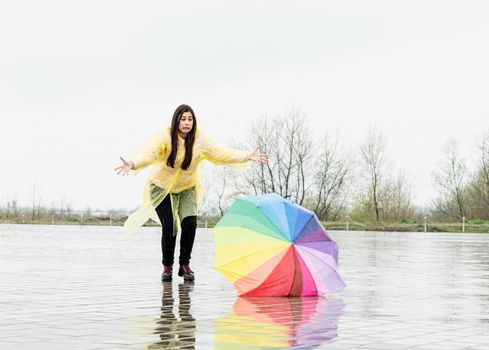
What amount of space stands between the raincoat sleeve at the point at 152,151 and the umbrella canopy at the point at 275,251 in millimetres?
1224

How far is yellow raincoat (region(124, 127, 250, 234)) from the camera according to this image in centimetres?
1118

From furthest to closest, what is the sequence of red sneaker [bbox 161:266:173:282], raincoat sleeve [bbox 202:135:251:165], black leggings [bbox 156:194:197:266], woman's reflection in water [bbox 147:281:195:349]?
1. red sneaker [bbox 161:266:173:282]
2. black leggings [bbox 156:194:197:266]
3. raincoat sleeve [bbox 202:135:251:165]
4. woman's reflection in water [bbox 147:281:195:349]

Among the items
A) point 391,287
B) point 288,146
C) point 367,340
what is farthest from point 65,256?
point 288,146

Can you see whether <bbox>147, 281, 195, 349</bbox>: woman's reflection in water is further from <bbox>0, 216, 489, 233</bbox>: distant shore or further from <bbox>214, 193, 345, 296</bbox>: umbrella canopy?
<bbox>0, 216, 489, 233</bbox>: distant shore

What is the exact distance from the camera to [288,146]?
6775cm

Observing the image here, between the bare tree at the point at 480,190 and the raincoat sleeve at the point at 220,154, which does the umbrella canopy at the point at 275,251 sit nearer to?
the raincoat sleeve at the point at 220,154

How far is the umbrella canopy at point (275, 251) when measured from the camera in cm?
988

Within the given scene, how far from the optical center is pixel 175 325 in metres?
7.07

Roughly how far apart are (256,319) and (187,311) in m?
0.80

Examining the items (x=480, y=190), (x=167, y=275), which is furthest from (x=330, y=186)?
(x=167, y=275)

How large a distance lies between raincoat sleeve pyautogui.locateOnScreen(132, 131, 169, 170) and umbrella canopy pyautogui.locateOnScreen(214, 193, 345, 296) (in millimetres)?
1224

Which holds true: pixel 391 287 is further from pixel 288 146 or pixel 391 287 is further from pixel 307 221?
pixel 288 146

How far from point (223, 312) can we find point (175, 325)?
115 cm

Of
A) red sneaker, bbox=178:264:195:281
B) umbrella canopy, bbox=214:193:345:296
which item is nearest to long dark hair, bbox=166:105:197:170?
umbrella canopy, bbox=214:193:345:296
